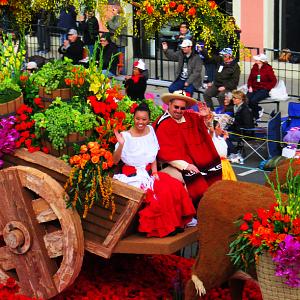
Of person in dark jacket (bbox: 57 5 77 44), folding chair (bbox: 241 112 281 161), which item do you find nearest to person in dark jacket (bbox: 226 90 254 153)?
folding chair (bbox: 241 112 281 161)

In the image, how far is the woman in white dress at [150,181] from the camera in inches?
321

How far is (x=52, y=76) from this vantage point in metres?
8.88

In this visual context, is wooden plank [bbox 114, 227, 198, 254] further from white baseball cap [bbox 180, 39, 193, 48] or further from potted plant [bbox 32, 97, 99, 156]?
white baseball cap [bbox 180, 39, 193, 48]

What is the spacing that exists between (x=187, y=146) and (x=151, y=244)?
1109 millimetres

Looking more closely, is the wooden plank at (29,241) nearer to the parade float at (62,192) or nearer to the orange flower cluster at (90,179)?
the parade float at (62,192)

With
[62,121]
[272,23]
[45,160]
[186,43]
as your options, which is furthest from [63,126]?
[272,23]

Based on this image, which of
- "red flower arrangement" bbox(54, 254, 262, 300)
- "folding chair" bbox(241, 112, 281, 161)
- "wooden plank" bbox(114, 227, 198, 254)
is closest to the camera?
"wooden plank" bbox(114, 227, 198, 254)

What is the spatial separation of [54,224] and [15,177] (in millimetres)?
531

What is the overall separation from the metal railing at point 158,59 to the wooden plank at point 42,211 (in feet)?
35.4

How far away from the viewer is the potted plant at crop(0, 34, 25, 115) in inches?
340

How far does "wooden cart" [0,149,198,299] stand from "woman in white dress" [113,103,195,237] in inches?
4.3

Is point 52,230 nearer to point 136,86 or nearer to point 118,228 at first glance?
point 118,228

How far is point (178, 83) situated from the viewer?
57.5ft

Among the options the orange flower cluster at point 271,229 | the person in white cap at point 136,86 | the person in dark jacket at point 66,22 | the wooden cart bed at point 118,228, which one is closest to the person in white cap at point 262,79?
the person in white cap at point 136,86
